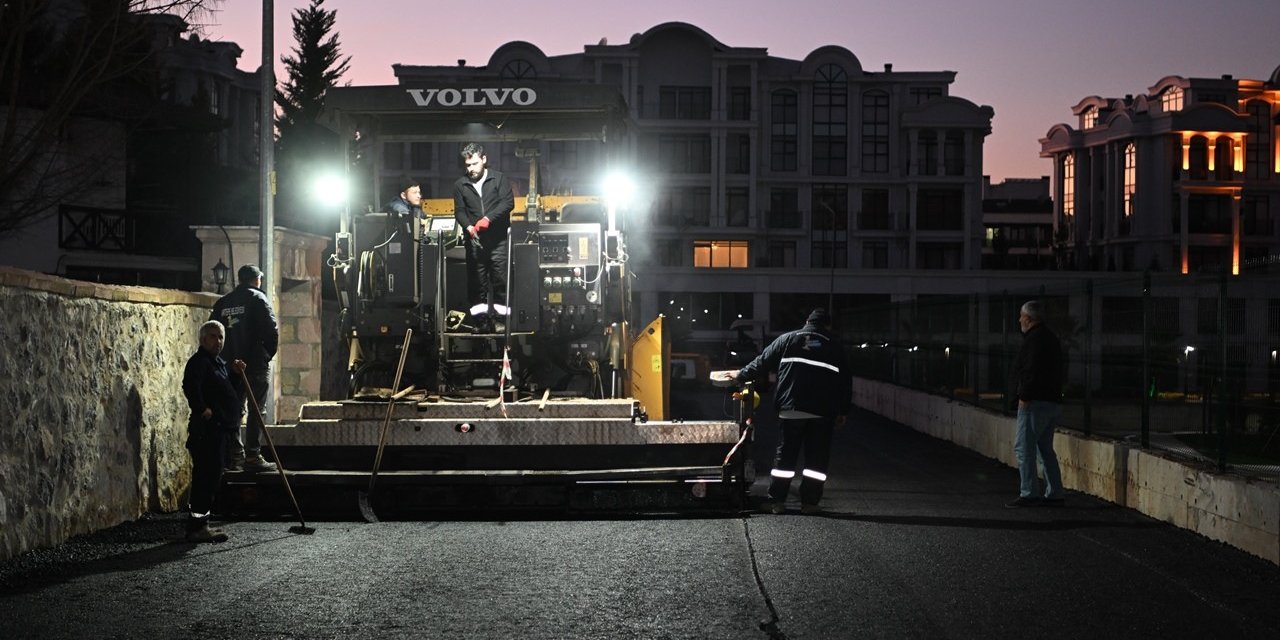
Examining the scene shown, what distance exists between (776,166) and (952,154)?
9903mm

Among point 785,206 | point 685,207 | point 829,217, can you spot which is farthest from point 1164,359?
point 829,217

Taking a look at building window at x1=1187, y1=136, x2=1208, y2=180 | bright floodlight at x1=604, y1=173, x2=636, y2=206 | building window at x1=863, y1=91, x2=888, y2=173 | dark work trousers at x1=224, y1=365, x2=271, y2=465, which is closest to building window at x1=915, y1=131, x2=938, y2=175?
building window at x1=863, y1=91, x2=888, y2=173

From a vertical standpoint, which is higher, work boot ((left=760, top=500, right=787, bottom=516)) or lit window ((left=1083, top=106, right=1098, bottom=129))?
lit window ((left=1083, top=106, right=1098, bottom=129))

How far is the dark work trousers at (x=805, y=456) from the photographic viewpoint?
12453 mm

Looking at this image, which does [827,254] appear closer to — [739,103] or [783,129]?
Result: [783,129]

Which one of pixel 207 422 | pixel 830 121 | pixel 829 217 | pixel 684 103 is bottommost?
pixel 207 422

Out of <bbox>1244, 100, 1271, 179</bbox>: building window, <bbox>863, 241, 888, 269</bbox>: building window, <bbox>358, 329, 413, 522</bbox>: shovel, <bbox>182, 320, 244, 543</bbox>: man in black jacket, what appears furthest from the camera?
<bbox>1244, 100, 1271, 179</bbox>: building window

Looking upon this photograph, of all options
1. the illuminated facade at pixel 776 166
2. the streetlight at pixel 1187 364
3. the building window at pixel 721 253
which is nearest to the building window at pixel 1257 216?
the illuminated facade at pixel 776 166

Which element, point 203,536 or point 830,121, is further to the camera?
point 830,121

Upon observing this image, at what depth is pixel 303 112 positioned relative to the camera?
7394 centimetres

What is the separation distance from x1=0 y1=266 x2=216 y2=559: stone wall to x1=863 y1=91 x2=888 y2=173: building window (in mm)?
71746

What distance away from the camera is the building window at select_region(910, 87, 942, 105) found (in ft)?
275

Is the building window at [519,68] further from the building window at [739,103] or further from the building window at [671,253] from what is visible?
the building window at [671,253]

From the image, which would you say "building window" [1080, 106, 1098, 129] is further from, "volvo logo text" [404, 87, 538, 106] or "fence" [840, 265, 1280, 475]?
"volvo logo text" [404, 87, 538, 106]
